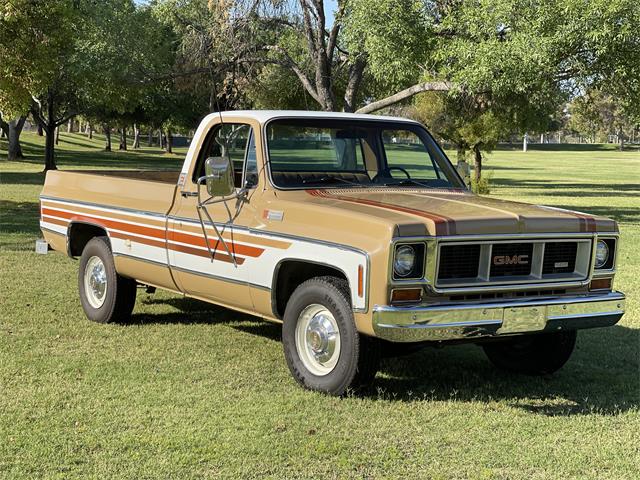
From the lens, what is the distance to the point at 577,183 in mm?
41375

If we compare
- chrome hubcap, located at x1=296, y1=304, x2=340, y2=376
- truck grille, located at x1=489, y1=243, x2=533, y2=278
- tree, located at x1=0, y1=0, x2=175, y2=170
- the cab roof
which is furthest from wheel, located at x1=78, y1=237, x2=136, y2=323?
tree, located at x1=0, y1=0, x2=175, y2=170

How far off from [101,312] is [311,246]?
10.3ft

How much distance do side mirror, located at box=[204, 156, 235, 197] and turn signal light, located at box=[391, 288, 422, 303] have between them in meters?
1.74

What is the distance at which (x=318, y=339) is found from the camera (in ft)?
20.1

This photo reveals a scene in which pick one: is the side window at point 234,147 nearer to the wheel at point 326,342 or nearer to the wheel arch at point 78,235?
the wheel at point 326,342

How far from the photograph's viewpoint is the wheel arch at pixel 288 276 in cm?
632

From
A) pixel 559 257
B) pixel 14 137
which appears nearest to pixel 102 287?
pixel 559 257

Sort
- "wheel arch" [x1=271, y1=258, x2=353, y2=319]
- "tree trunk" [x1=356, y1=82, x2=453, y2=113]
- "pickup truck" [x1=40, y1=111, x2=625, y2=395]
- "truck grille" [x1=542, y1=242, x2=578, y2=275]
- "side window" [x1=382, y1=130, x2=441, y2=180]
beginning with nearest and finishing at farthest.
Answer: "pickup truck" [x1=40, y1=111, x2=625, y2=395]
"truck grille" [x1=542, y1=242, x2=578, y2=275]
"wheel arch" [x1=271, y1=258, x2=353, y2=319]
"side window" [x1=382, y1=130, x2=441, y2=180]
"tree trunk" [x1=356, y1=82, x2=453, y2=113]

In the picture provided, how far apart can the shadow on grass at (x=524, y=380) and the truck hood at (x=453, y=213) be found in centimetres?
119

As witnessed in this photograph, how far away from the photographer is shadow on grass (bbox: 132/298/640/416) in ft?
20.4

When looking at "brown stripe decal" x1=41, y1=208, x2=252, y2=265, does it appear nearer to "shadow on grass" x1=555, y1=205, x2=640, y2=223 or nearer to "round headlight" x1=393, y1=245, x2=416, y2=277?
"round headlight" x1=393, y1=245, x2=416, y2=277

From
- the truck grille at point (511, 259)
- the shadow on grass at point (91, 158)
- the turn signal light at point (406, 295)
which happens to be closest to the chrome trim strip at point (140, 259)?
the turn signal light at point (406, 295)

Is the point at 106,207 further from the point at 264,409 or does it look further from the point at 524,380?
the point at 524,380

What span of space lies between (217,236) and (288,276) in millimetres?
754
